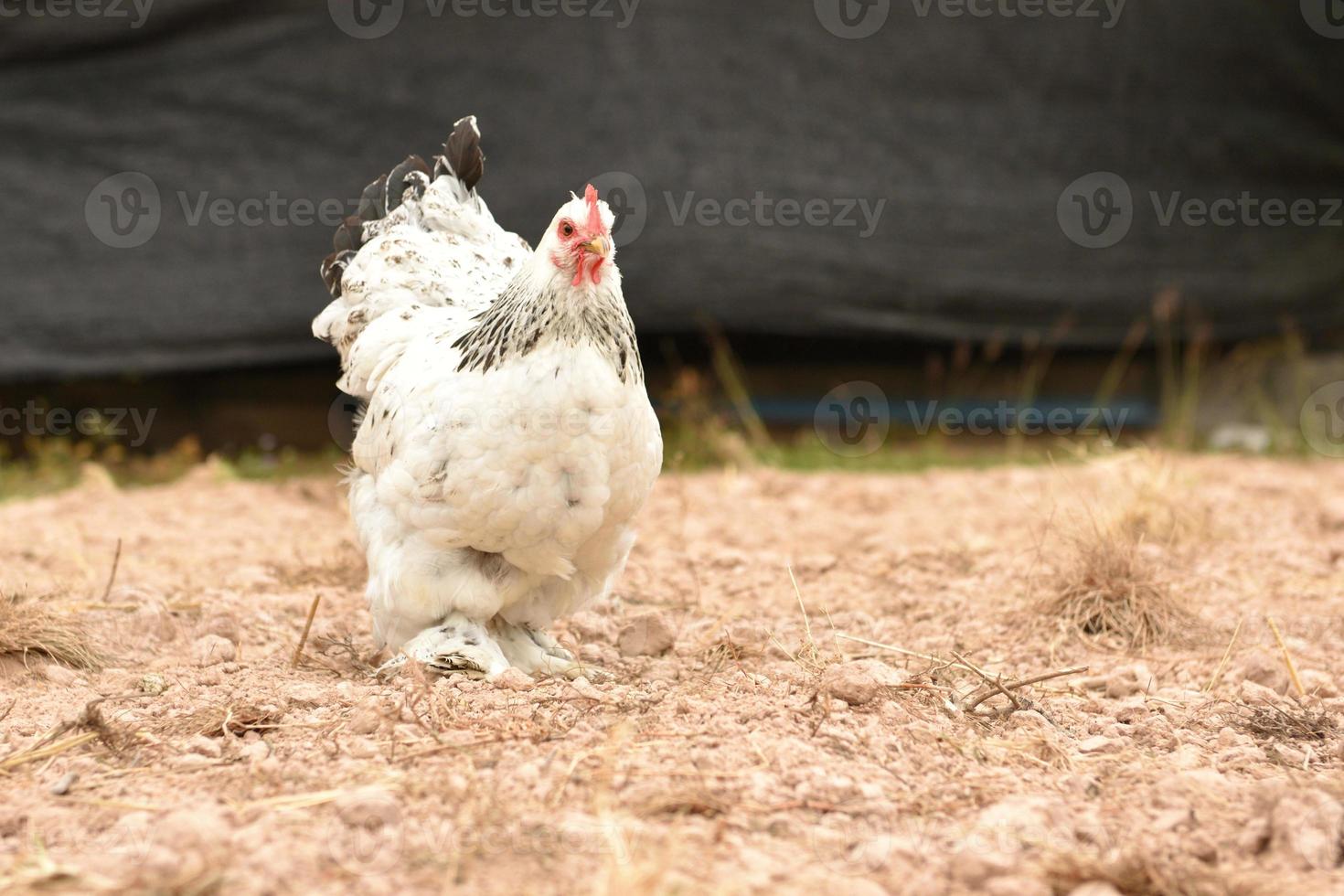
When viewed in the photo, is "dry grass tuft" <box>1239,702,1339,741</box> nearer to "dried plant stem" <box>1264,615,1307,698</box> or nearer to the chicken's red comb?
"dried plant stem" <box>1264,615,1307,698</box>

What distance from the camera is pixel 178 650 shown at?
11.7ft

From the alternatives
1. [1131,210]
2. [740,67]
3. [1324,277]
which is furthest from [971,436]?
[740,67]

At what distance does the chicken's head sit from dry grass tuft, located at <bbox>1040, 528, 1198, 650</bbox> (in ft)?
5.89

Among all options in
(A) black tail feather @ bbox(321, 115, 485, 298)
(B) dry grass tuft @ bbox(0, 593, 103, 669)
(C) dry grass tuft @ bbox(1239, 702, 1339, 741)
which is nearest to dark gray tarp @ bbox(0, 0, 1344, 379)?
(A) black tail feather @ bbox(321, 115, 485, 298)

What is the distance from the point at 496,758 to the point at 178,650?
58.3 inches

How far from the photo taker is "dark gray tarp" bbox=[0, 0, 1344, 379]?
6.38 metres

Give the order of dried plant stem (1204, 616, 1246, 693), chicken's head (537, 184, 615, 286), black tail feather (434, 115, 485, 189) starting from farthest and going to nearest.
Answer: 1. black tail feather (434, 115, 485, 189)
2. dried plant stem (1204, 616, 1246, 693)
3. chicken's head (537, 184, 615, 286)

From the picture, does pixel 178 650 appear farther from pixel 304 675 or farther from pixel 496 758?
pixel 496 758

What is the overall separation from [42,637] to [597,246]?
177 centimetres

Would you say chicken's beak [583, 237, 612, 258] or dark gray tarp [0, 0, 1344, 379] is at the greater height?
dark gray tarp [0, 0, 1344, 379]

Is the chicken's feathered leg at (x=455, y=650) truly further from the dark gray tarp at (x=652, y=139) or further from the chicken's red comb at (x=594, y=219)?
the dark gray tarp at (x=652, y=139)

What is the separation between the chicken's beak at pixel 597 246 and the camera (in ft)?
9.94

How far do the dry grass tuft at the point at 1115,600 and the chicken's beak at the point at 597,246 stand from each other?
1807mm

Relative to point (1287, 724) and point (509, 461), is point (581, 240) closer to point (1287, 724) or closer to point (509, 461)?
point (509, 461)
